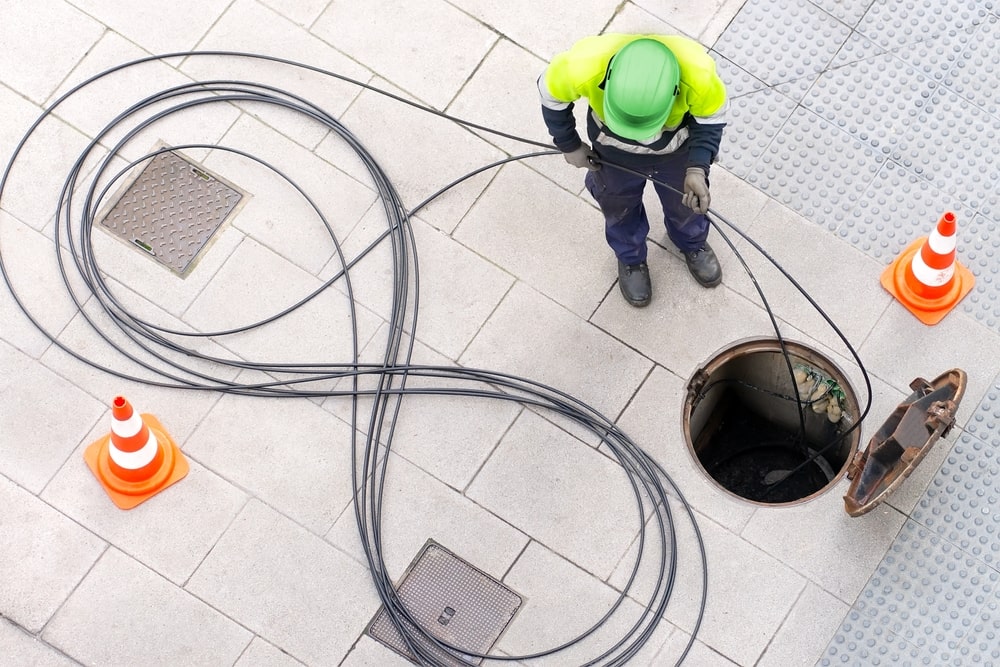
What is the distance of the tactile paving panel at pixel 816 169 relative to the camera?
5.94 m

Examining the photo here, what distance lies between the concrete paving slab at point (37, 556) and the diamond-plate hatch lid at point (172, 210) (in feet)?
4.62

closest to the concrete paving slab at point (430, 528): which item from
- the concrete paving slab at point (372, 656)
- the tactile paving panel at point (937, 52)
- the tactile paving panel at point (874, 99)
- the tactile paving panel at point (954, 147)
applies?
the concrete paving slab at point (372, 656)

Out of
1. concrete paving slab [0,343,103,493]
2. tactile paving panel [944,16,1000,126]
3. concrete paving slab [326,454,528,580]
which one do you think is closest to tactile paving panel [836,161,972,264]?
tactile paving panel [944,16,1000,126]

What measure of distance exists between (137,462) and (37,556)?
2.40 feet

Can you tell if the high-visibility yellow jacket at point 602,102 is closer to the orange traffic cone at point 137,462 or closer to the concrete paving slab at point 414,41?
the concrete paving slab at point 414,41

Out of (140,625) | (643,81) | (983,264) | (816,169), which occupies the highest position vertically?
(643,81)

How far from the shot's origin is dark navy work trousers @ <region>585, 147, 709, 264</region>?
198 inches

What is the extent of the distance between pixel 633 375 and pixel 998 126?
2.45m

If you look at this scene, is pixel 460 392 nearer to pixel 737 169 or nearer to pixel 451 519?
pixel 451 519

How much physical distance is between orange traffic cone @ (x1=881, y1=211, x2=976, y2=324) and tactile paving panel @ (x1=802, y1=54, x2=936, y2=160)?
25.2 inches

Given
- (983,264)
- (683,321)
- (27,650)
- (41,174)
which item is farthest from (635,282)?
(27,650)

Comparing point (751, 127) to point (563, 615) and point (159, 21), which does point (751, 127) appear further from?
point (159, 21)

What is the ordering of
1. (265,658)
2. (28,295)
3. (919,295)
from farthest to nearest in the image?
1. (28,295)
2. (919,295)
3. (265,658)

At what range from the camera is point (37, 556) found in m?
5.48
